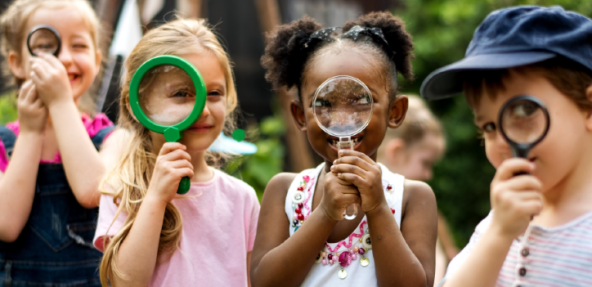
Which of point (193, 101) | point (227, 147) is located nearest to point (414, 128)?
point (227, 147)

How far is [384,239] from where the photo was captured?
2082 mm

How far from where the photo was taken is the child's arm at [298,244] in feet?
6.76

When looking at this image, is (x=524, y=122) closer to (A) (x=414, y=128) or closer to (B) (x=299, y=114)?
(B) (x=299, y=114)

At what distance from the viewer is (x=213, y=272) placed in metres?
2.56

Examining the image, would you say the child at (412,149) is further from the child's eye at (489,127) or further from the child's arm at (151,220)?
the child's eye at (489,127)

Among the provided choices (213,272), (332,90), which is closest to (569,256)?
(332,90)

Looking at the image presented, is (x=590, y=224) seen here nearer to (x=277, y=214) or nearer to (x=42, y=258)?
(x=277, y=214)

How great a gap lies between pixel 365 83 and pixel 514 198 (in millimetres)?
868

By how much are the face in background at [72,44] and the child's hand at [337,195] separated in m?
1.78

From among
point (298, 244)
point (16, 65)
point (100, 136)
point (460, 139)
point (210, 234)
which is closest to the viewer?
point (298, 244)

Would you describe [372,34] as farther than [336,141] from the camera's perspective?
Yes

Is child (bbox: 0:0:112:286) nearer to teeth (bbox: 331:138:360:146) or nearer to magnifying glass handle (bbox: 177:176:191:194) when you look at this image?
magnifying glass handle (bbox: 177:176:191:194)

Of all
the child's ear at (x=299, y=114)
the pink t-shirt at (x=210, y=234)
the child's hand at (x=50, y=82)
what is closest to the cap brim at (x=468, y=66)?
the child's ear at (x=299, y=114)

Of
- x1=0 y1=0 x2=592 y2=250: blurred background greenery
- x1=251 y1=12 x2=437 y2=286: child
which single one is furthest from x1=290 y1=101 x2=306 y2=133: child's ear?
x1=0 y1=0 x2=592 y2=250: blurred background greenery
